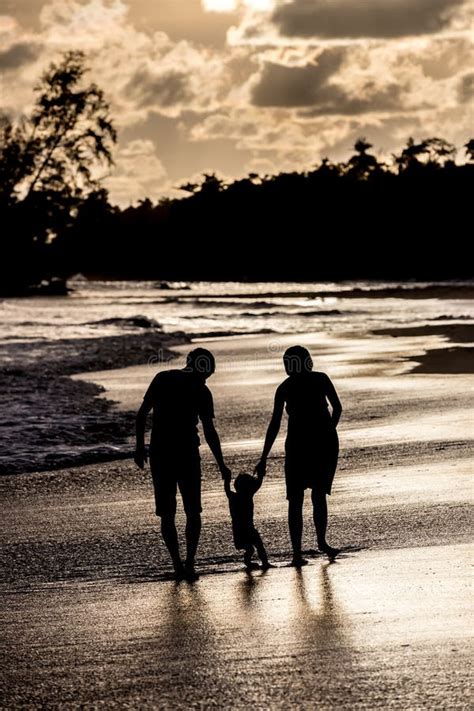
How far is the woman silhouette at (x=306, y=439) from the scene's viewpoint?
8.30 meters

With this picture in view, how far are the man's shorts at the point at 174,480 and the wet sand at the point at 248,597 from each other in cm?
43

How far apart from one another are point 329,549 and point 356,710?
3.16 metres

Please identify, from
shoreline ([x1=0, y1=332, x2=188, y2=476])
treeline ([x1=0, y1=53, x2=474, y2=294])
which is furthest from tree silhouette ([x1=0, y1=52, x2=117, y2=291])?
shoreline ([x1=0, y1=332, x2=188, y2=476])

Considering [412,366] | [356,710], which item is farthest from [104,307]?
[356,710]

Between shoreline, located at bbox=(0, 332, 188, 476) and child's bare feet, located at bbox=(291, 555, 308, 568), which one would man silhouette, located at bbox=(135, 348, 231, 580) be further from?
shoreline, located at bbox=(0, 332, 188, 476)

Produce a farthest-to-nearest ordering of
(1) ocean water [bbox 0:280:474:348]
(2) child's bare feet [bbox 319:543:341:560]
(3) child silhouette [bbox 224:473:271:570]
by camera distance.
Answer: (1) ocean water [bbox 0:280:474:348] → (2) child's bare feet [bbox 319:543:341:560] → (3) child silhouette [bbox 224:473:271:570]

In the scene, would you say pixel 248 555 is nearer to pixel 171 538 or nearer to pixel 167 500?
pixel 171 538

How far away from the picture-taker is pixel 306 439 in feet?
27.4

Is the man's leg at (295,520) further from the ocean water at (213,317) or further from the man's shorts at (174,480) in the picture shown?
the ocean water at (213,317)

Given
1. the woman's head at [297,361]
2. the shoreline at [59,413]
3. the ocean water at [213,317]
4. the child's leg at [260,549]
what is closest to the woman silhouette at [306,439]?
the woman's head at [297,361]

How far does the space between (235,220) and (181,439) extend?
422ft

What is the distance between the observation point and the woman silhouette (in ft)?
27.2

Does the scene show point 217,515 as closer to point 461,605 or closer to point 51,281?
point 461,605

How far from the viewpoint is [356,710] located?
516cm
